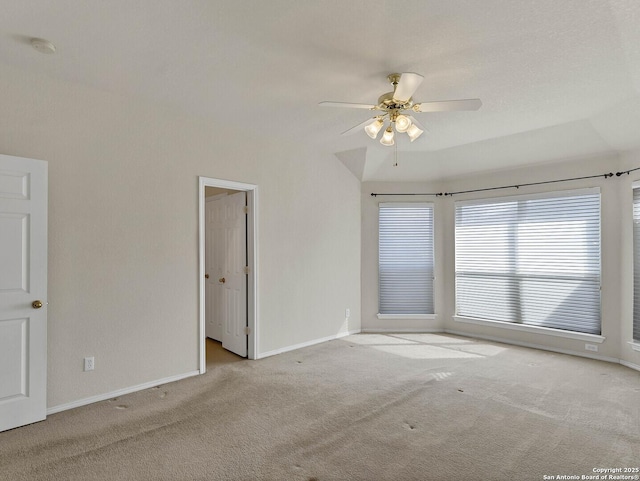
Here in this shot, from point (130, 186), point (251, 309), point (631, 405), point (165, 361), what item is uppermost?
point (130, 186)

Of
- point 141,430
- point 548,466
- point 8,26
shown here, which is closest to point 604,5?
point 548,466

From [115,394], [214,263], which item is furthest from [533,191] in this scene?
[115,394]

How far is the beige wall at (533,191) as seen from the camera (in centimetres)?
430

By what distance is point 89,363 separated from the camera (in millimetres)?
3178

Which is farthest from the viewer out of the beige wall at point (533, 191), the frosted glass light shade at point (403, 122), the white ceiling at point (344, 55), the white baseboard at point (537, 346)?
the white baseboard at point (537, 346)

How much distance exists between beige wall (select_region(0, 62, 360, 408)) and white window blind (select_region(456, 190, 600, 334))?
2875mm

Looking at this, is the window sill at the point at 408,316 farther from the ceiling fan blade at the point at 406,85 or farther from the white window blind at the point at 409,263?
the ceiling fan blade at the point at 406,85

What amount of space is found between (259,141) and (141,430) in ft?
10.5

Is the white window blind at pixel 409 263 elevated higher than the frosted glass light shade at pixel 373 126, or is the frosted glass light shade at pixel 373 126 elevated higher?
the frosted glass light shade at pixel 373 126

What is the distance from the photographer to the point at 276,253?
4695mm

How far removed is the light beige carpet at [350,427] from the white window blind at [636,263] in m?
0.56

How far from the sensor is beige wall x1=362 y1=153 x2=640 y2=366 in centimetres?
430

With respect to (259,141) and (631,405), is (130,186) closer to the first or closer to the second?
(259,141)

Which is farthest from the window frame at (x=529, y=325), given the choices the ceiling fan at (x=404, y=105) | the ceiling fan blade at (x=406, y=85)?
the ceiling fan blade at (x=406, y=85)
